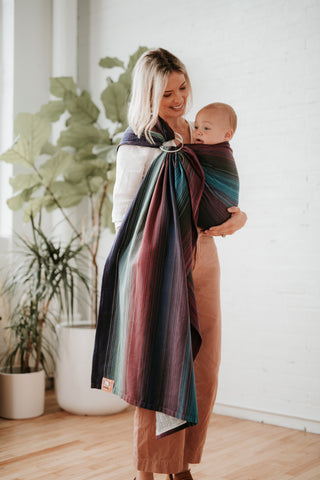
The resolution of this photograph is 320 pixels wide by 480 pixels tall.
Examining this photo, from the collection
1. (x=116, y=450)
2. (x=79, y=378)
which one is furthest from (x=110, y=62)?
(x=116, y=450)

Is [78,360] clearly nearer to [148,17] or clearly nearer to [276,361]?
[276,361]

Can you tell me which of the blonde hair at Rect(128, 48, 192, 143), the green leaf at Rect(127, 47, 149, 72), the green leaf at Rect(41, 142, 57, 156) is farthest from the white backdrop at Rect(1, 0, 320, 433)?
the blonde hair at Rect(128, 48, 192, 143)

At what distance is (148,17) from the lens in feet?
Answer: 11.2

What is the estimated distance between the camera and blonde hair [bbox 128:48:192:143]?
1.62 metres

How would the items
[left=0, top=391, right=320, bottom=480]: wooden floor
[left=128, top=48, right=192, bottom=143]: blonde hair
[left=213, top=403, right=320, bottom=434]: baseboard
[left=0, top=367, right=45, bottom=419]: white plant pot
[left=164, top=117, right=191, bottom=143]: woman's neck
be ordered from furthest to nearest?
1. [left=0, top=367, right=45, bottom=419]: white plant pot
2. [left=213, top=403, right=320, bottom=434]: baseboard
3. [left=0, top=391, right=320, bottom=480]: wooden floor
4. [left=164, top=117, right=191, bottom=143]: woman's neck
5. [left=128, top=48, right=192, bottom=143]: blonde hair

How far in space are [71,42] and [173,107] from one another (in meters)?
2.26

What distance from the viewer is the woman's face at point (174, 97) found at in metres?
1.68

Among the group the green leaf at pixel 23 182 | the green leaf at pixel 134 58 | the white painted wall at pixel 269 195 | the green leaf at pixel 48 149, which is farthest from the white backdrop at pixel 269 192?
the green leaf at pixel 23 182

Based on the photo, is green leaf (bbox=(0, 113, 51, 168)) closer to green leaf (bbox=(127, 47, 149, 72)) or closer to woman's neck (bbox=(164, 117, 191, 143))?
green leaf (bbox=(127, 47, 149, 72))

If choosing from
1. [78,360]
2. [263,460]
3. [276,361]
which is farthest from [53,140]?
[263,460]

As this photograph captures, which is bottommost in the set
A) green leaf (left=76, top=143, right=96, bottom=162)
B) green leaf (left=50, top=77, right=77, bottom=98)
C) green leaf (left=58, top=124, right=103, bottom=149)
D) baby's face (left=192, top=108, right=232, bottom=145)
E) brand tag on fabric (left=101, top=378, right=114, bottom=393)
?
brand tag on fabric (left=101, top=378, right=114, bottom=393)

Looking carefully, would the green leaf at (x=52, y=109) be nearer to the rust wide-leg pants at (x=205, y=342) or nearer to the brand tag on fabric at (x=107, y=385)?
the rust wide-leg pants at (x=205, y=342)

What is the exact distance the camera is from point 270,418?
2828 millimetres

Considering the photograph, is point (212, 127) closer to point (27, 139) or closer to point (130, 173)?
point (130, 173)
